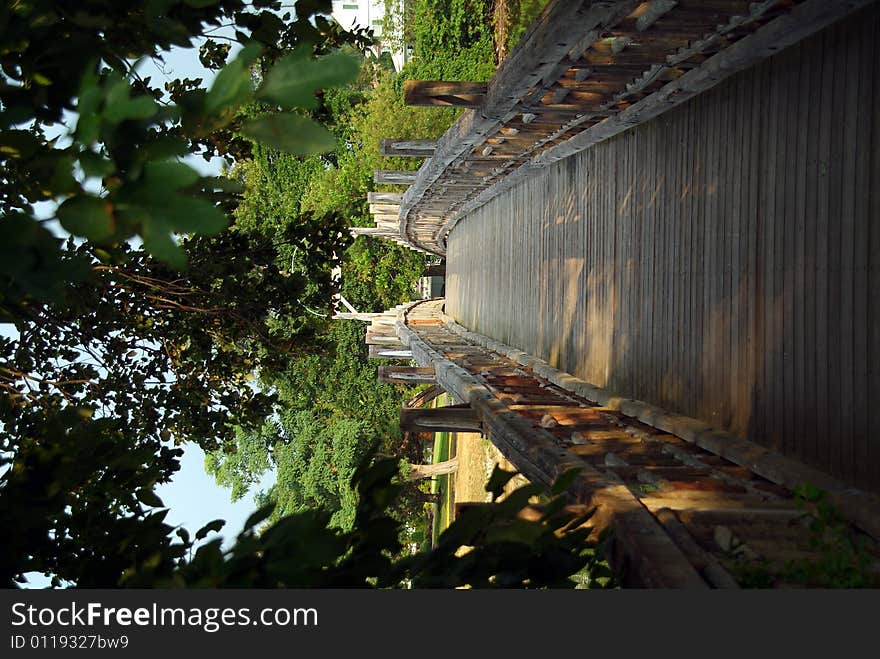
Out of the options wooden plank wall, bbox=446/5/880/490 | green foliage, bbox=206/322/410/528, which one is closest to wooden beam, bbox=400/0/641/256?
wooden plank wall, bbox=446/5/880/490

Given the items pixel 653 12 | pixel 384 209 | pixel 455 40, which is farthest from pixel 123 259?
pixel 455 40

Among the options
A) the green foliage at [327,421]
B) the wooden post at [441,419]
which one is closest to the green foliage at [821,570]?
the wooden post at [441,419]

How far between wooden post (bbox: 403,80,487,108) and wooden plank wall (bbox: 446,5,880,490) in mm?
1349

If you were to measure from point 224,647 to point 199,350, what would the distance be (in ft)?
17.3

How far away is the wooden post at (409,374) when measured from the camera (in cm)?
1204

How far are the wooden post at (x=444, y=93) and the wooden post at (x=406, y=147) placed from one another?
14.0 ft

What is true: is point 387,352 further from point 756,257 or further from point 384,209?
point 756,257

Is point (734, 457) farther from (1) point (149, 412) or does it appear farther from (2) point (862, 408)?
(1) point (149, 412)

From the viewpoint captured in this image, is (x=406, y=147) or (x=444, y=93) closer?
(x=444, y=93)

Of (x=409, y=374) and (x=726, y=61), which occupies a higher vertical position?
(x=726, y=61)

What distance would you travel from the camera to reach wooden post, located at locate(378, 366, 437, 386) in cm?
1204

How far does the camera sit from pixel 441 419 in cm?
729

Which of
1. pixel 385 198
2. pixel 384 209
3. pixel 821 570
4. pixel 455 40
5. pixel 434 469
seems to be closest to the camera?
pixel 821 570

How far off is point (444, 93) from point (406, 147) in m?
4.74
